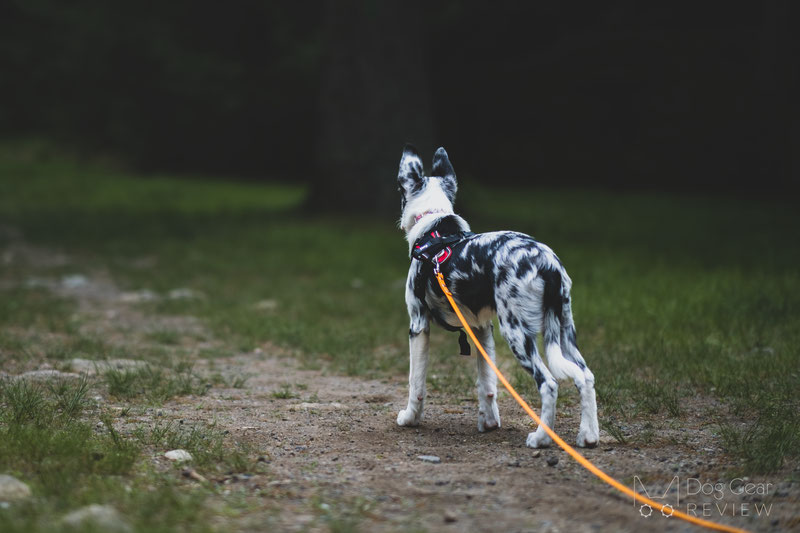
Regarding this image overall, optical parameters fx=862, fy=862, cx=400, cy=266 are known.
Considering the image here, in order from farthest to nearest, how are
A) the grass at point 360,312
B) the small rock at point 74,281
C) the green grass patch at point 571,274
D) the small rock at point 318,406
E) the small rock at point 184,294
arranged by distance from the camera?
the small rock at point 74,281 → the small rock at point 184,294 → the green grass patch at point 571,274 → the small rock at point 318,406 → the grass at point 360,312

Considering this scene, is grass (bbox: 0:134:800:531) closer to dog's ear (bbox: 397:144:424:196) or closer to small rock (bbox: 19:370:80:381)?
small rock (bbox: 19:370:80:381)

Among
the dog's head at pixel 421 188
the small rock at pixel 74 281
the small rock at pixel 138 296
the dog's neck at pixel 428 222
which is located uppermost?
the dog's head at pixel 421 188

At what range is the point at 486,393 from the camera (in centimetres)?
519

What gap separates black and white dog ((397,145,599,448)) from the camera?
4691 mm

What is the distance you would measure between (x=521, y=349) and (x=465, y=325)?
0.41 m

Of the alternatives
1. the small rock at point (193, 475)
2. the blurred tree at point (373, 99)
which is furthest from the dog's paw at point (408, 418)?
the blurred tree at point (373, 99)

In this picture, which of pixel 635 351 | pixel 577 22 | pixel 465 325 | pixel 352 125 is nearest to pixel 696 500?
pixel 465 325

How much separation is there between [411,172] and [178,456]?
224 centimetres

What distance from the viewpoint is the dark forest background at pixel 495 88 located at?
76.6 feet

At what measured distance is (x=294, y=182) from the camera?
2812 cm

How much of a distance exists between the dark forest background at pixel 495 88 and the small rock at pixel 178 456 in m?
17.7

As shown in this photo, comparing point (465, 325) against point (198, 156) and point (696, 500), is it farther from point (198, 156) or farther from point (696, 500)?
point (198, 156)

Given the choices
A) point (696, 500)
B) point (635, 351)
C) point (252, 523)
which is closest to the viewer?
point (252, 523)

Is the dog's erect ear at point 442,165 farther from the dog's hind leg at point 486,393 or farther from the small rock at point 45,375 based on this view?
the small rock at point 45,375
